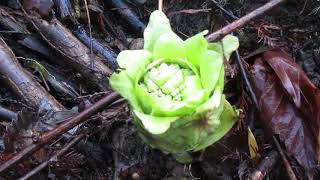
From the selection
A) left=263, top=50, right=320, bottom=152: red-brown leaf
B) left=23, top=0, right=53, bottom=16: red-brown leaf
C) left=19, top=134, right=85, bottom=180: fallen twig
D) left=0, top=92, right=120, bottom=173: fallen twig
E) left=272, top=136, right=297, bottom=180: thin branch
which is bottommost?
left=272, top=136, right=297, bottom=180: thin branch

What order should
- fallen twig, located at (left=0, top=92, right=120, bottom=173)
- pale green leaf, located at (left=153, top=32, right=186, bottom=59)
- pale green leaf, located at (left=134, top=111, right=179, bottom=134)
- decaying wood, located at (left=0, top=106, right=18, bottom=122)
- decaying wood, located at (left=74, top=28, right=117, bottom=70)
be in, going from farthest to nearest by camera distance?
decaying wood, located at (left=74, top=28, right=117, bottom=70) → decaying wood, located at (left=0, top=106, right=18, bottom=122) → fallen twig, located at (left=0, top=92, right=120, bottom=173) → pale green leaf, located at (left=153, top=32, right=186, bottom=59) → pale green leaf, located at (left=134, top=111, right=179, bottom=134)

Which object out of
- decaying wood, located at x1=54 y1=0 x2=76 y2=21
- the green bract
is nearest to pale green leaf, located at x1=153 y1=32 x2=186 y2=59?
the green bract

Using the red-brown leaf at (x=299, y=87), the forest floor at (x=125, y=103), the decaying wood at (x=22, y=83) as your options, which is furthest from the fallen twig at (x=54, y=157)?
the red-brown leaf at (x=299, y=87)

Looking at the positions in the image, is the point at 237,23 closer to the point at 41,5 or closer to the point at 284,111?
the point at 284,111

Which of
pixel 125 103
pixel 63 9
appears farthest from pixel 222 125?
pixel 63 9

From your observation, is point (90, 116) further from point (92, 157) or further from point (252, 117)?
point (252, 117)

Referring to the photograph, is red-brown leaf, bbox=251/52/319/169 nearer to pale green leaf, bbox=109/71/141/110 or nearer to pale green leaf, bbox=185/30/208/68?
pale green leaf, bbox=185/30/208/68
